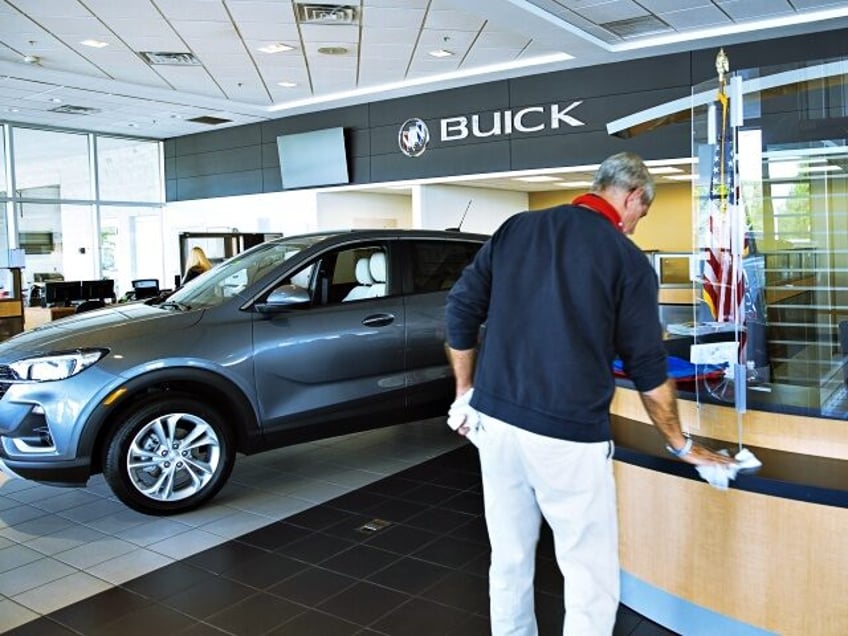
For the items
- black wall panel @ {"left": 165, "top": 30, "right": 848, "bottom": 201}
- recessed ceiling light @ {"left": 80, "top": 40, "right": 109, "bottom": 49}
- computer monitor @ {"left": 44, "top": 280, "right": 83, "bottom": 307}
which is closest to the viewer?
recessed ceiling light @ {"left": 80, "top": 40, "right": 109, "bottom": 49}

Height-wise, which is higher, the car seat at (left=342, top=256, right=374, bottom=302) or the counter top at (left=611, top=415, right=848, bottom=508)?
the car seat at (left=342, top=256, right=374, bottom=302)

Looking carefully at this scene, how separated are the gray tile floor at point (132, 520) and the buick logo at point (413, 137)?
21.3 ft

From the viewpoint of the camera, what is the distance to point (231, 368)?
411 cm

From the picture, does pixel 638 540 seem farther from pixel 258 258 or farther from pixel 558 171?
pixel 558 171

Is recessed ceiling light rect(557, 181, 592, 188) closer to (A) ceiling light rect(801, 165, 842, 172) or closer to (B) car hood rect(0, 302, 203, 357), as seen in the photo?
(A) ceiling light rect(801, 165, 842, 172)

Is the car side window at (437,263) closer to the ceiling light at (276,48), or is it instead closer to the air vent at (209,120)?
the ceiling light at (276,48)

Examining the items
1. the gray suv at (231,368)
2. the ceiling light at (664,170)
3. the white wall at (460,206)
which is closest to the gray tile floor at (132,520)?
the gray suv at (231,368)

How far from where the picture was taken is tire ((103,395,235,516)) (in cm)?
383

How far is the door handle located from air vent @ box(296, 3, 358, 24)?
4.06m

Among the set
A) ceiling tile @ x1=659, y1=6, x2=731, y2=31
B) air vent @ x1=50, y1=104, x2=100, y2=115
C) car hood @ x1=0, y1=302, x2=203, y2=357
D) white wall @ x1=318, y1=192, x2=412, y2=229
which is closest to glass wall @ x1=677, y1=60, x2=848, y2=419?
car hood @ x1=0, y1=302, x2=203, y2=357

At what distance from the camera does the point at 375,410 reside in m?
4.61

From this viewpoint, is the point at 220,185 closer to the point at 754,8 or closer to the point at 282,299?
the point at 754,8

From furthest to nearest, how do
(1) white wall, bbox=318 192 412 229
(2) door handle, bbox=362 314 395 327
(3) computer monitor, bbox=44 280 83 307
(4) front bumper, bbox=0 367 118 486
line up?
(1) white wall, bbox=318 192 412 229 → (3) computer monitor, bbox=44 280 83 307 → (2) door handle, bbox=362 314 395 327 → (4) front bumper, bbox=0 367 118 486

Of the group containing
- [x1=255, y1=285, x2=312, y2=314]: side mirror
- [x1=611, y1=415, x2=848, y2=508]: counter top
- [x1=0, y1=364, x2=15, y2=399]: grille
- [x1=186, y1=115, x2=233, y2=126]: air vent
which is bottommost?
[x1=611, y1=415, x2=848, y2=508]: counter top
